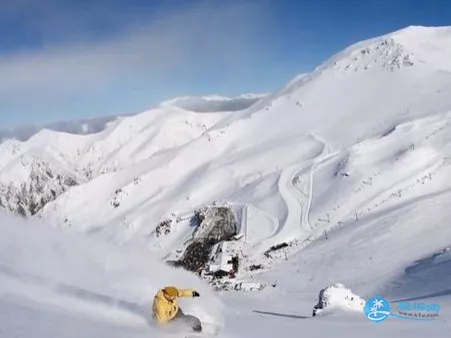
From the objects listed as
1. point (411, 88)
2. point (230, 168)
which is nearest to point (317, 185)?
point (230, 168)

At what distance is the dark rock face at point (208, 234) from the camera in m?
74.4

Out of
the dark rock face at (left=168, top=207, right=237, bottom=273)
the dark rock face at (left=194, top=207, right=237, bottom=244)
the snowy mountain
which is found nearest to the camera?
the snowy mountain

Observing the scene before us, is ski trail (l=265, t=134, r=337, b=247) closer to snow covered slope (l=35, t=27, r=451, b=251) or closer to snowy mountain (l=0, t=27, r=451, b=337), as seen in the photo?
snow covered slope (l=35, t=27, r=451, b=251)

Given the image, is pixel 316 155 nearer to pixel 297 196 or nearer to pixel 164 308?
pixel 297 196

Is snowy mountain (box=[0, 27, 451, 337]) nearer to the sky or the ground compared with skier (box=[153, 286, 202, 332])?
nearer to the sky

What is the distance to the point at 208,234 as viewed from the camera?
83.9 m

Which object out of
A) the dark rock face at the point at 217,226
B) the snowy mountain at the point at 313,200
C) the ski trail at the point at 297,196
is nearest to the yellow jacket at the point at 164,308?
the snowy mountain at the point at 313,200

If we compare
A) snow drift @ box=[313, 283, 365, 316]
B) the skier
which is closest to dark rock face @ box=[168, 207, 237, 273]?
snow drift @ box=[313, 283, 365, 316]

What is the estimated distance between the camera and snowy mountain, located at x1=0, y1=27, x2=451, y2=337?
71.5ft

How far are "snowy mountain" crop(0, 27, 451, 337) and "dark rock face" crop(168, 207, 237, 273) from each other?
485 mm

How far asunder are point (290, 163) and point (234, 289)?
6085cm

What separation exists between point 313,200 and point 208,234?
1666 cm

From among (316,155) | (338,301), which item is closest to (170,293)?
(338,301)

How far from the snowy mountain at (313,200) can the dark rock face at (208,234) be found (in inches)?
19.1
